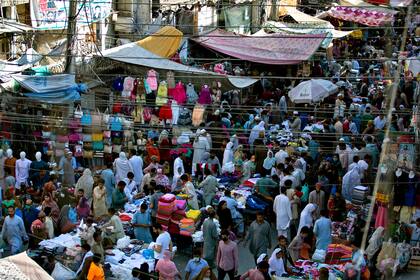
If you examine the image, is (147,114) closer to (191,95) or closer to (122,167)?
(191,95)

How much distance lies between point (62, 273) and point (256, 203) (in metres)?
3.95

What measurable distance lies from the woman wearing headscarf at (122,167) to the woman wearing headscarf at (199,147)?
5.53 feet

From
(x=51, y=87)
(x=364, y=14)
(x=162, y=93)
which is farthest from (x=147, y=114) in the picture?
(x=364, y=14)

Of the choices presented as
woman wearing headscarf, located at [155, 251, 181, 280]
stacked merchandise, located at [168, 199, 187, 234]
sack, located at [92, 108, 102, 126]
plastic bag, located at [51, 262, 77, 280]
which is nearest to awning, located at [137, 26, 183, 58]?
sack, located at [92, 108, 102, 126]

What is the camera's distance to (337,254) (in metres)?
12.5

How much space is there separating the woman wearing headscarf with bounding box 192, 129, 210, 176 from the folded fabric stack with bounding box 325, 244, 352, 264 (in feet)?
16.5

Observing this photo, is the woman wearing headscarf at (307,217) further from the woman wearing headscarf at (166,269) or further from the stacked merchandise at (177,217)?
the woman wearing headscarf at (166,269)

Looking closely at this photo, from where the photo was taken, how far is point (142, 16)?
25.8 metres

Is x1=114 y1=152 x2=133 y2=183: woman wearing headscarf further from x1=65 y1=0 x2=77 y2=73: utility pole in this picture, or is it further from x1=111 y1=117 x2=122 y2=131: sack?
x1=65 y1=0 x2=77 y2=73: utility pole

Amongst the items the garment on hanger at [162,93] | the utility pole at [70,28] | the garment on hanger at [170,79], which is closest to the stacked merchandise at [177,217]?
the utility pole at [70,28]

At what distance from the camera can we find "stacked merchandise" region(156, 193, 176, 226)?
13656mm

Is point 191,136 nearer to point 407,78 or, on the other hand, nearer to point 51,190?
point 51,190

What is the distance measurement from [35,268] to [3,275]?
475 millimetres

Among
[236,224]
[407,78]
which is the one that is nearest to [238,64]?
[407,78]
